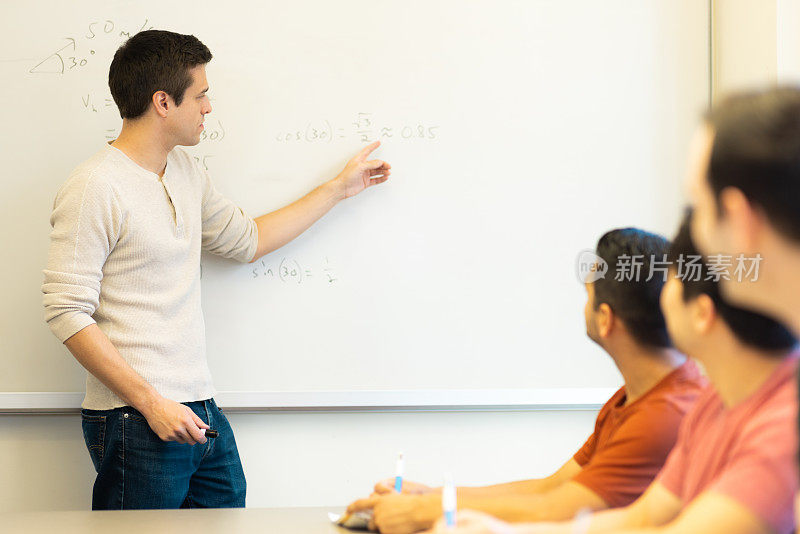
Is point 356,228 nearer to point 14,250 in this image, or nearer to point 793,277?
point 14,250

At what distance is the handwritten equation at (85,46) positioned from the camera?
7.06 feet

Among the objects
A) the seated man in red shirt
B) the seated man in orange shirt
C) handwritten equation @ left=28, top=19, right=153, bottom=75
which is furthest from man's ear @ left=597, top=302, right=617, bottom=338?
handwritten equation @ left=28, top=19, right=153, bottom=75

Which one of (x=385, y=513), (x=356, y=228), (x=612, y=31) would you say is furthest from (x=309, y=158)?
(x=385, y=513)

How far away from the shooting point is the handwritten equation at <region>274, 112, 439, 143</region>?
2.21 m

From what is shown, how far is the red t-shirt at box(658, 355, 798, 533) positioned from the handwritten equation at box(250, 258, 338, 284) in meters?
1.37

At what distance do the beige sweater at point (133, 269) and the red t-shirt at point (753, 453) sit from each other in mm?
1327

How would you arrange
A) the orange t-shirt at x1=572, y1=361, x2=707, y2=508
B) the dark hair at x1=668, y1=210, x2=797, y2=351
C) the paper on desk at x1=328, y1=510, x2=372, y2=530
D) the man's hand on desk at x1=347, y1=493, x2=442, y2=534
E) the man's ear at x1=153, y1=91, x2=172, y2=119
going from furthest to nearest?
the man's ear at x1=153, y1=91, x2=172, y2=119, the paper on desk at x1=328, y1=510, x2=372, y2=530, the man's hand on desk at x1=347, y1=493, x2=442, y2=534, the orange t-shirt at x1=572, y1=361, x2=707, y2=508, the dark hair at x1=668, y1=210, x2=797, y2=351

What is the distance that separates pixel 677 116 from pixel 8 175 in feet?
6.46

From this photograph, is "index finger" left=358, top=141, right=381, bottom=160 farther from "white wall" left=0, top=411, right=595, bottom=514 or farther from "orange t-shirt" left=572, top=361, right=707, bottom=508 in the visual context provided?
"orange t-shirt" left=572, top=361, right=707, bottom=508

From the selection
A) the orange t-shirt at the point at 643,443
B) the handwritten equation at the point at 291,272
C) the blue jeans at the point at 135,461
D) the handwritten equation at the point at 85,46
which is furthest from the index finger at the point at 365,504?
the handwritten equation at the point at 85,46

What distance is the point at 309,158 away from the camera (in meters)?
2.21

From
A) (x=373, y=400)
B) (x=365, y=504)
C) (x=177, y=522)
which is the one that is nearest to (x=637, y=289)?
(x=365, y=504)

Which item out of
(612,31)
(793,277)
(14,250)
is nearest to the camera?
(793,277)

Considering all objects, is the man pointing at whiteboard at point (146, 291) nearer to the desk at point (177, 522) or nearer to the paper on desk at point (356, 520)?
the desk at point (177, 522)
